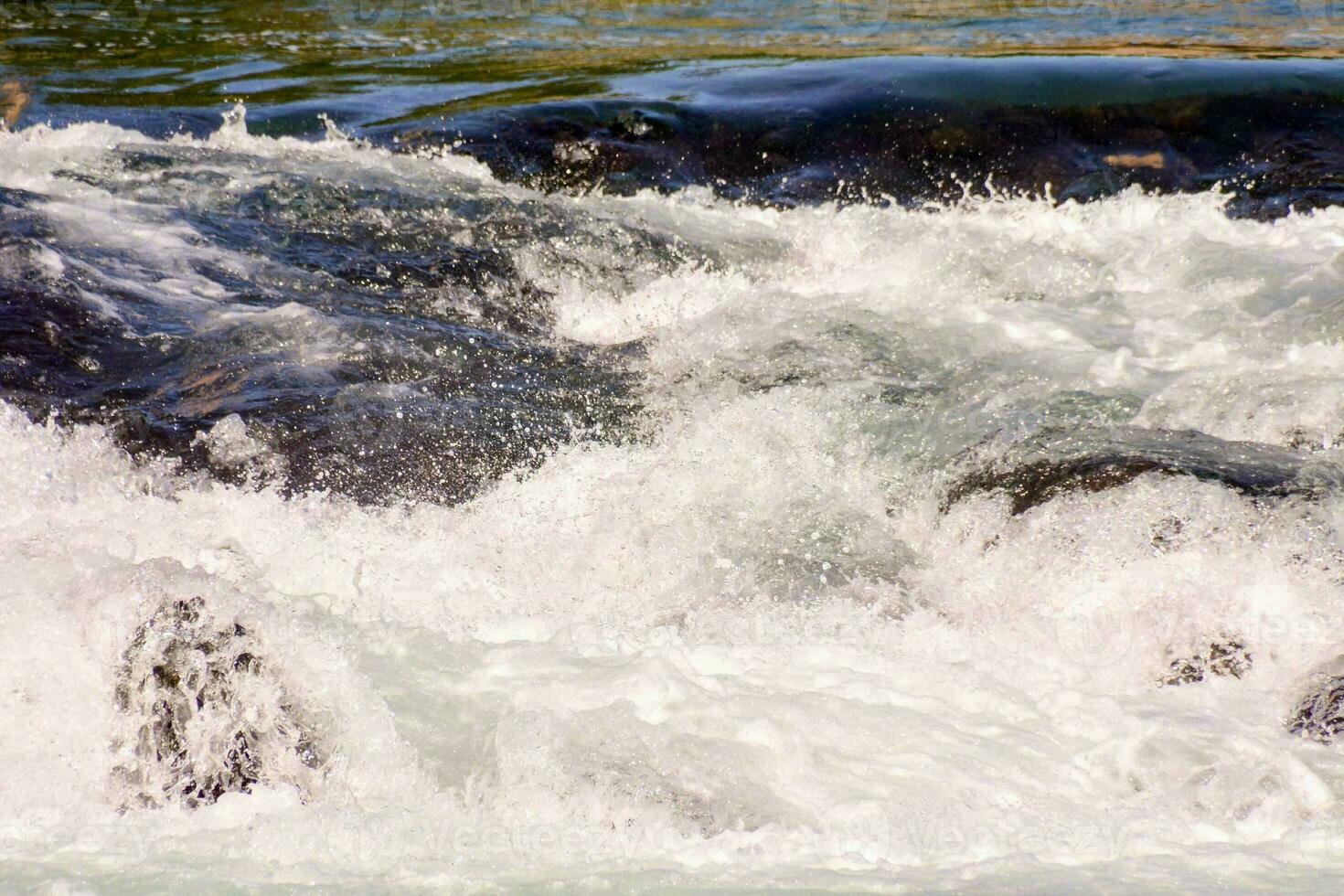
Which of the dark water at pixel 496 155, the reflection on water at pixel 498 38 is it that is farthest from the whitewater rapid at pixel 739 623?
the reflection on water at pixel 498 38

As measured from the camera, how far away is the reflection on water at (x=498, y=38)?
859 cm

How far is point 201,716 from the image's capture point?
8.09 feet

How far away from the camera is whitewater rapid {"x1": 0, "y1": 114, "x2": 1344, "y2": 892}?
225 centimetres

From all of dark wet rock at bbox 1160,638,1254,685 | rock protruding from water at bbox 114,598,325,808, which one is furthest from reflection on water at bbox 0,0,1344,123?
dark wet rock at bbox 1160,638,1254,685

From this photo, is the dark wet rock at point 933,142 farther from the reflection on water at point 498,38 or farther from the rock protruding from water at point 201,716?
the rock protruding from water at point 201,716

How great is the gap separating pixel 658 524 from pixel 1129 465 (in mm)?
1285

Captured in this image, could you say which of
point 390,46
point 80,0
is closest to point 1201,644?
point 390,46

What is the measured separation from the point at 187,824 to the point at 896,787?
4.46ft

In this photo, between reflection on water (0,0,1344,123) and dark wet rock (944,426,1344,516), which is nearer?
dark wet rock (944,426,1344,516)

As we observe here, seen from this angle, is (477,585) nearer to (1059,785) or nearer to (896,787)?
(896,787)

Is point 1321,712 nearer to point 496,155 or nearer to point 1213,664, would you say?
point 1213,664

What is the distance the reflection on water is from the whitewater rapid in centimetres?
430

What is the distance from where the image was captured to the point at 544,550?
3.23 meters

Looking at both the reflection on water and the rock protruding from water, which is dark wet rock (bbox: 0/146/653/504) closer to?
the rock protruding from water
